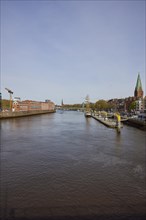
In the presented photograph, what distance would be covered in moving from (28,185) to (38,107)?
5634 inches

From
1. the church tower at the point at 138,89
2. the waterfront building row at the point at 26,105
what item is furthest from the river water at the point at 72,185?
the church tower at the point at 138,89

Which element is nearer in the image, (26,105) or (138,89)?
(26,105)

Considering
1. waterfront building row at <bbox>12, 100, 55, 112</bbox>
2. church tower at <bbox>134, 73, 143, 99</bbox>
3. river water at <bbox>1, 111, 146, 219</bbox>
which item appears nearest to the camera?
river water at <bbox>1, 111, 146, 219</bbox>

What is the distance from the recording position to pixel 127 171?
44.9ft

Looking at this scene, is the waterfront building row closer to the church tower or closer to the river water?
the church tower

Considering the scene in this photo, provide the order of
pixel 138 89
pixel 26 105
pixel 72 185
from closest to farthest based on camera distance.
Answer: pixel 72 185 → pixel 26 105 → pixel 138 89

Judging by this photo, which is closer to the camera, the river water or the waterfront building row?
the river water

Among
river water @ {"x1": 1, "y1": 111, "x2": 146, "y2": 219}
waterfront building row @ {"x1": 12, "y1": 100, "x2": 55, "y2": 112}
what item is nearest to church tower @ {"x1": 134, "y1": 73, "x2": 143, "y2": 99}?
waterfront building row @ {"x1": 12, "y1": 100, "x2": 55, "y2": 112}

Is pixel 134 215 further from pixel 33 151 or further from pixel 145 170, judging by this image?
pixel 33 151

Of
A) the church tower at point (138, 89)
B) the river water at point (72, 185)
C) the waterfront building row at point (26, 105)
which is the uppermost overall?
the church tower at point (138, 89)

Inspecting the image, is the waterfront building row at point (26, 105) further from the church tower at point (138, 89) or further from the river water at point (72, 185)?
the river water at point (72, 185)

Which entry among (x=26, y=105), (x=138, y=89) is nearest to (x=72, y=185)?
(x=26, y=105)

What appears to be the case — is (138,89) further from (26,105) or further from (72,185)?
(72,185)

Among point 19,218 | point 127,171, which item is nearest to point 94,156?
point 127,171
